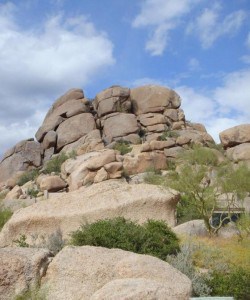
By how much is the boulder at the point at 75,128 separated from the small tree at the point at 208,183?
30.9 metres

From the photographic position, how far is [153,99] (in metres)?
57.5

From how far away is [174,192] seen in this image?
2014cm

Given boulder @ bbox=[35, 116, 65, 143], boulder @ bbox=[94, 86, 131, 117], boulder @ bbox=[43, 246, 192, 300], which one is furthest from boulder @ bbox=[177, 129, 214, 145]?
boulder @ bbox=[43, 246, 192, 300]

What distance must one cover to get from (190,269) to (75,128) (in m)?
44.1

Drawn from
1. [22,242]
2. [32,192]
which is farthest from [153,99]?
[22,242]

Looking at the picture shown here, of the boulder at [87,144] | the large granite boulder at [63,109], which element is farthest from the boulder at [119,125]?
the large granite boulder at [63,109]

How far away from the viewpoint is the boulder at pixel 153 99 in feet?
187

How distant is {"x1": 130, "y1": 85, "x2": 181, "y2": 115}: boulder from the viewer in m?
57.1

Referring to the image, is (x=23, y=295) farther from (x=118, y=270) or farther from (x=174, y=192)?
(x=174, y=192)

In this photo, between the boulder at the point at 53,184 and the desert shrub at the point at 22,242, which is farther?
the boulder at the point at 53,184

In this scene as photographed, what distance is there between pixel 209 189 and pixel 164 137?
99.0ft

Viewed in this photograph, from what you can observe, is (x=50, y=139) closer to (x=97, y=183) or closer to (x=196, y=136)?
(x=196, y=136)

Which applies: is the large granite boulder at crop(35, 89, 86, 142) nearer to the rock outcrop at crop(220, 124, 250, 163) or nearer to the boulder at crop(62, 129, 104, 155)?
the boulder at crop(62, 129, 104, 155)

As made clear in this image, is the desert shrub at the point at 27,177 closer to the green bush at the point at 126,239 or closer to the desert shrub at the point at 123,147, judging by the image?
the desert shrub at the point at 123,147
